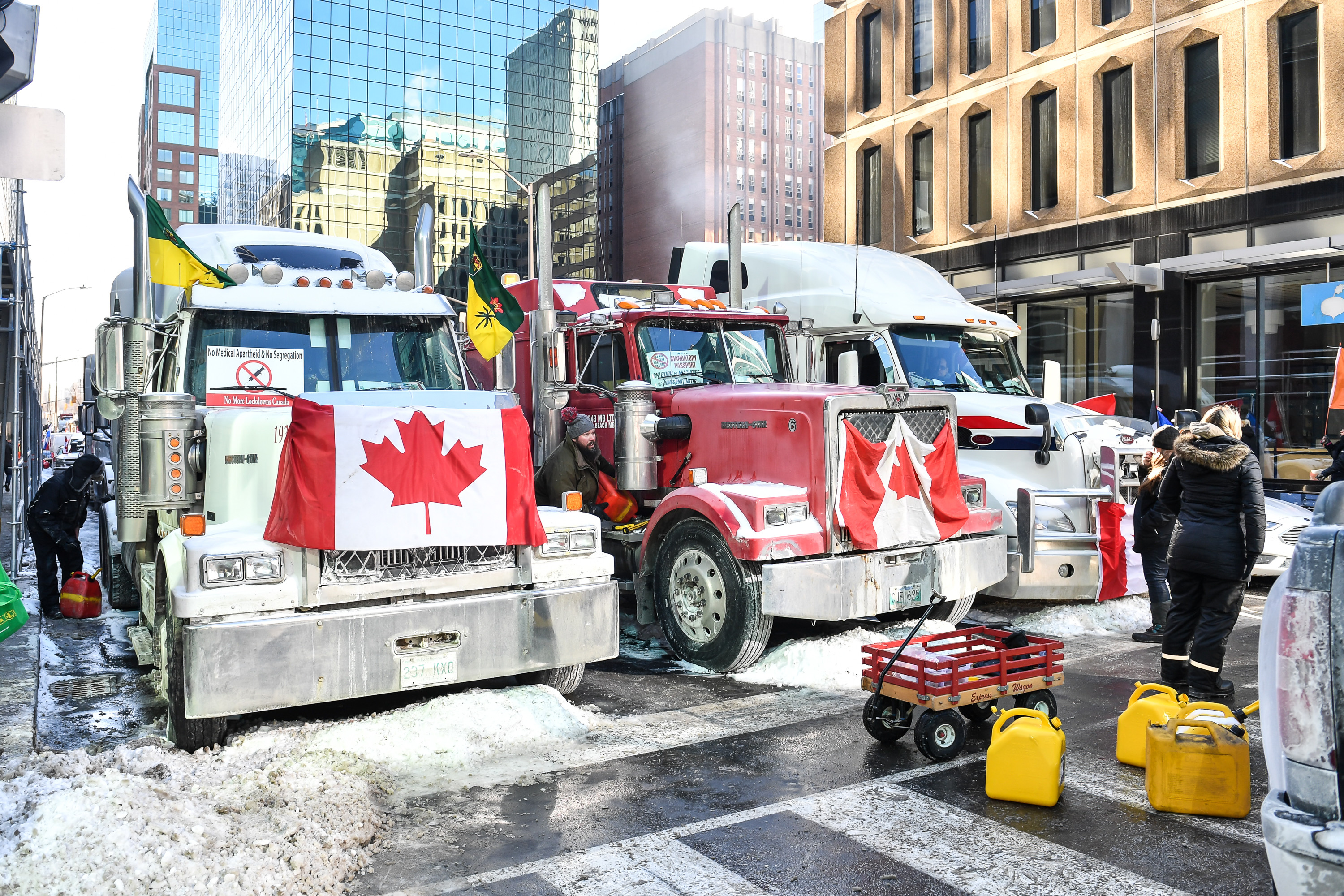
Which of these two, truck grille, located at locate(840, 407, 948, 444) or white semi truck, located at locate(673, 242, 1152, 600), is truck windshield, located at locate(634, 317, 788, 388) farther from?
truck grille, located at locate(840, 407, 948, 444)

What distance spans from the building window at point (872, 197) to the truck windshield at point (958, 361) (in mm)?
18221

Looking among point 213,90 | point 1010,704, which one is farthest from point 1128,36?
point 213,90

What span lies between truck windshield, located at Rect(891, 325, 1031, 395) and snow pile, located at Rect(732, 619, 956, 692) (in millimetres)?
3676

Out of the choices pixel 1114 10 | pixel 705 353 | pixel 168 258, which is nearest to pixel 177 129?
pixel 1114 10

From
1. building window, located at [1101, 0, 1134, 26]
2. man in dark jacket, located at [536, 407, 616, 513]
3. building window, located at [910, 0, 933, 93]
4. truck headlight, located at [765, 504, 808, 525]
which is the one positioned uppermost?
building window, located at [910, 0, 933, 93]

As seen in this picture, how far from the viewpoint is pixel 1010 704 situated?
6.87 metres

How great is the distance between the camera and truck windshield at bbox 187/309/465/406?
691 centimetres

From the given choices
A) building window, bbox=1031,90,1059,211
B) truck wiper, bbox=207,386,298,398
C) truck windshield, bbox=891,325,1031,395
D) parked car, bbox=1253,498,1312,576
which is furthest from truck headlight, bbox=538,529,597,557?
building window, bbox=1031,90,1059,211

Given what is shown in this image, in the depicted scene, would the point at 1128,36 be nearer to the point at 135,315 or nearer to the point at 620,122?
the point at 135,315

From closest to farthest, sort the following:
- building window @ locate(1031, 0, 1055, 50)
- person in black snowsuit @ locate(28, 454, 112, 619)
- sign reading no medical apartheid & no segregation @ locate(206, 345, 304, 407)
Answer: sign reading no medical apartheid & no segregation @ locate(206, 345, 304, 407) → person in black snowsuit @ locate(28, 454, 112, 619) → building window @ locate(1031, 0, 1055, 50)

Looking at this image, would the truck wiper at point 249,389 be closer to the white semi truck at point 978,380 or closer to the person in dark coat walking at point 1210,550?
the white semi truck at point 978,380

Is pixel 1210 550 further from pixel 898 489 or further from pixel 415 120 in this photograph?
pixel 415 120

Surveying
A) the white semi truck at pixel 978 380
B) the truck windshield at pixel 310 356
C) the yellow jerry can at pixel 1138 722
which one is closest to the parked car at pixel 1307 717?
the yellow jerry can at pixel 1138 722

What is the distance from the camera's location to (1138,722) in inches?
220
